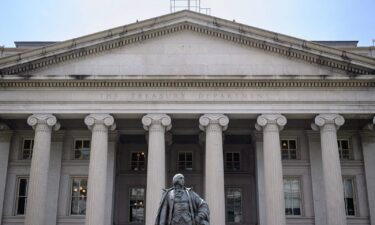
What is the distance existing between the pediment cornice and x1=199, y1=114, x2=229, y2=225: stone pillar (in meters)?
5.12

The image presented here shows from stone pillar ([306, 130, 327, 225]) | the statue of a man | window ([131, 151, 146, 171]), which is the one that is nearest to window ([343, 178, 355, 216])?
stone pillar ([306, 130, 327, 225])

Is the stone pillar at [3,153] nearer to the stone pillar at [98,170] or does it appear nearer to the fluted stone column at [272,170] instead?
the stone pillar at [98,170]

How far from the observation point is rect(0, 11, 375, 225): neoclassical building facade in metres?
27.2

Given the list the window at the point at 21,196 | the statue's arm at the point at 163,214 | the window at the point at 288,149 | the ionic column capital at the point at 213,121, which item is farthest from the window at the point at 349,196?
the statue's arm at the point at 163,214

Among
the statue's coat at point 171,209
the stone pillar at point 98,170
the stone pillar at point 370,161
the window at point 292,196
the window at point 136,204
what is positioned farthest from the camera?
the window at point 136,204

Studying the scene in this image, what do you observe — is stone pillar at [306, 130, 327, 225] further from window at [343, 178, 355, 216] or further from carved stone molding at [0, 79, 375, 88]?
carved stone molding at [0, 79, 375, 88]

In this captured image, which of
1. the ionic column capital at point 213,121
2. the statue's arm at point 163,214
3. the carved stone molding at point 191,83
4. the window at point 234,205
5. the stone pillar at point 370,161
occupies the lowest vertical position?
the statue's arm at point 163,214

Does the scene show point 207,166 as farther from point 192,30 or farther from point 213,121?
point 192,30

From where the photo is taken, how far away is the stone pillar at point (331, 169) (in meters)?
26.4

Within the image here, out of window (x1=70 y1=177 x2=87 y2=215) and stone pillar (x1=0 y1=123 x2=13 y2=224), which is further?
window (x1=70 y1=177 x2=87 y2=215)

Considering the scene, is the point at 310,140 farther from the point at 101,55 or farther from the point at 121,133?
the point at 101,55

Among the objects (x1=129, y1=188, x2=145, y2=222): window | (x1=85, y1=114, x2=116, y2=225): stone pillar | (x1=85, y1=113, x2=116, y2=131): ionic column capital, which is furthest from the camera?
(x1=129, y1=188, x2=145, y2=222): window

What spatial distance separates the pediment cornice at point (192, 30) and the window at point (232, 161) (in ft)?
27.7

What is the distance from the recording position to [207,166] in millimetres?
27250
